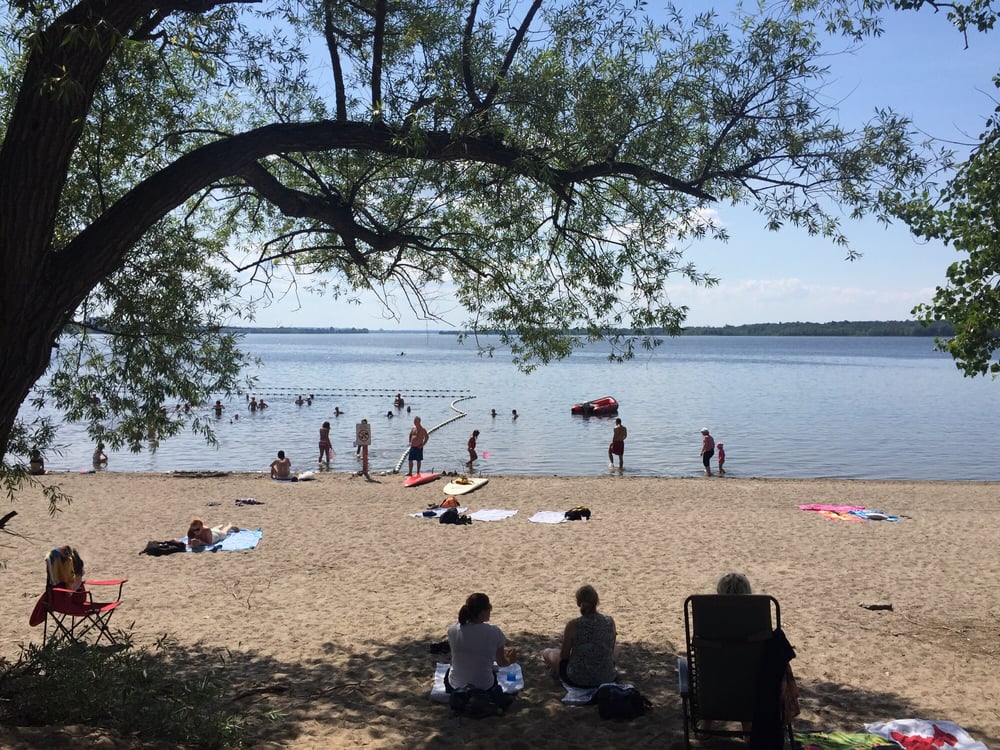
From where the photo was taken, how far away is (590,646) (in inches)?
243

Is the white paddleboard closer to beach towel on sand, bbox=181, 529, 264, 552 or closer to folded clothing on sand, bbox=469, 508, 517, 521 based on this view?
folded clothing on sand, bbox=469, 508, 517, 521

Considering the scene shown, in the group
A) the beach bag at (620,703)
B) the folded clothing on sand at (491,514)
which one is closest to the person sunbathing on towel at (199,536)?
the folded clothing on sand at (491,514)

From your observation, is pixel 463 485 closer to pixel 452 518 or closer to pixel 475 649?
pixel 452 518

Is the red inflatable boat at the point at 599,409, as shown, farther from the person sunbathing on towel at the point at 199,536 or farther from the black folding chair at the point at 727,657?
the black folding chair at the point at 727,657

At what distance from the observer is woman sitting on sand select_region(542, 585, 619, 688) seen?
242 inches

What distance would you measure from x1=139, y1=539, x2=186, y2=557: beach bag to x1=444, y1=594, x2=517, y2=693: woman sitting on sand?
7485 millimetres

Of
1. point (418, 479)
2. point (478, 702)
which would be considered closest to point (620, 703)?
point (478, 702)

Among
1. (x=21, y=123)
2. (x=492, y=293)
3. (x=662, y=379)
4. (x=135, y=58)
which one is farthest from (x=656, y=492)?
(x=662, y=379)

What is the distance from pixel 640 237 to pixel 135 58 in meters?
4.66

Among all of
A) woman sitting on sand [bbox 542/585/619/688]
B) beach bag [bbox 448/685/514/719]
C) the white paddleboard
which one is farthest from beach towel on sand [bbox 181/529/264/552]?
woman sitting on sand [bbox 542/585/619/688]

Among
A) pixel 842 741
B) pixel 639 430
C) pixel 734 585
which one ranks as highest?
pixel 734 585

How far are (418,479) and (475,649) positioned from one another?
48.0ft

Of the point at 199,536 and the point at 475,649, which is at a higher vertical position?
the point at 475,649

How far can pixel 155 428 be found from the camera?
7.91 meters
